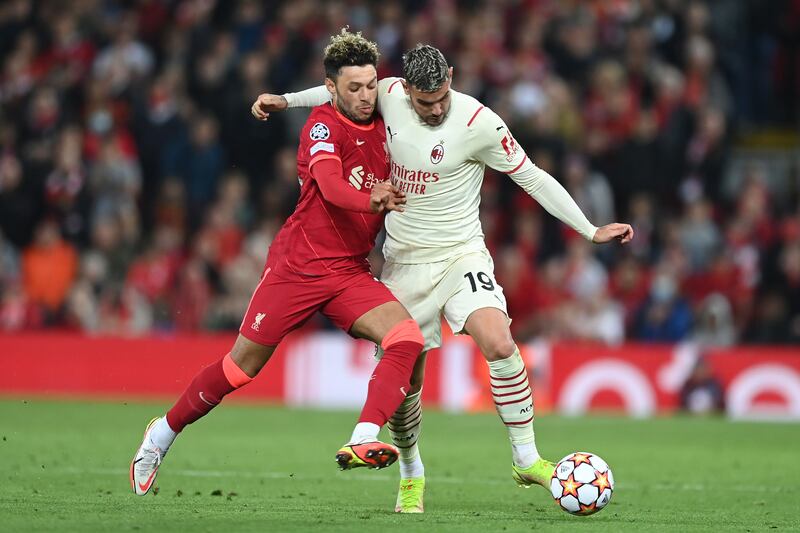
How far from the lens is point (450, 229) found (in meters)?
7.98

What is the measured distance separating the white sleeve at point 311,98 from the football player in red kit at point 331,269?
0.25 m

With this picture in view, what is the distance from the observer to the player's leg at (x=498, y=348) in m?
7.64

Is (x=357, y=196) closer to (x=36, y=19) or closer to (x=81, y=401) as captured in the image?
(x=81, y=401)

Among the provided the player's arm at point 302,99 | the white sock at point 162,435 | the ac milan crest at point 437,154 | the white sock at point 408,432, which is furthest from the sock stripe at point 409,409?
the player's arm at point 302,99

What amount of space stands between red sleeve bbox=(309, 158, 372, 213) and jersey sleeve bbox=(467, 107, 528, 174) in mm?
824

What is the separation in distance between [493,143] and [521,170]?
24 cm

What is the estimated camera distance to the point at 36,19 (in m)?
19.5

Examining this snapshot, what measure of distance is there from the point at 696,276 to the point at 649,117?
2176 millimetres

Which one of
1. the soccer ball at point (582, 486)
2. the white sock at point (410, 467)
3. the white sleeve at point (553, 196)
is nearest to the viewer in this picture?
the soccer ball at point (582, 486)

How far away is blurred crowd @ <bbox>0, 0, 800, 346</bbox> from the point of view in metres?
17.3

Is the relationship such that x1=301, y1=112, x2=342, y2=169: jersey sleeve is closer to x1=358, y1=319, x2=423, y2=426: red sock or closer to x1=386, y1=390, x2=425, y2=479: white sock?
x1=358, y1=319, x2=423, y2=426: red sock

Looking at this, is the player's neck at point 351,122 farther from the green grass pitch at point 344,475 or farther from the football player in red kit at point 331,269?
the green grass pitch at point 344,475

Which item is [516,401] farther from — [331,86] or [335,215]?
[331,86]

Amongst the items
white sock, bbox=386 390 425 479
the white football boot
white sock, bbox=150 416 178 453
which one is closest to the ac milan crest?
white sock, bbox=386 390 425 479
